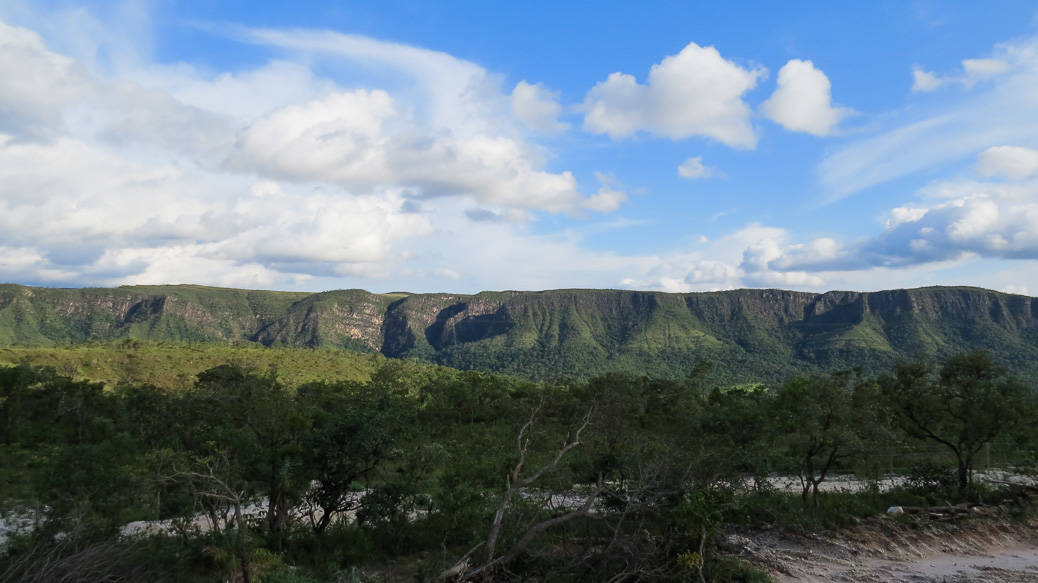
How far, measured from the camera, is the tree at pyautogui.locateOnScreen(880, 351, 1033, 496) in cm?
1939

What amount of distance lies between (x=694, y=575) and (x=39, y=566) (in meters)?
14.1

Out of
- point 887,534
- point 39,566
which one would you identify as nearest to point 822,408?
point 887,534

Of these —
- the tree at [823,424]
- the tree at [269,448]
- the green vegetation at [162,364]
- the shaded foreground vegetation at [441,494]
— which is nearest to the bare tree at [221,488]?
the shaded foreground vegetation at [441,494]

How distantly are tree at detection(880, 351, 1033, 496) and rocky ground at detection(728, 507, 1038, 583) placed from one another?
9.39ft

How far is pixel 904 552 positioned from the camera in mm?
15734

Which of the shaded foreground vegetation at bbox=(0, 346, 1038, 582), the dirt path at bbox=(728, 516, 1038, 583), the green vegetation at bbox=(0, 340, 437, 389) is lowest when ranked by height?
the green vegetation at bbox=(0, 340, 437, 389)

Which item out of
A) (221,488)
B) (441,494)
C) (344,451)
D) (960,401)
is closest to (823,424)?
(960,401)

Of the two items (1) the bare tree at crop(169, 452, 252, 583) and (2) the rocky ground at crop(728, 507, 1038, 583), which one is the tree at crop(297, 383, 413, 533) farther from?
(2) the rocky ground at crop(728, 507, 1038, 583)

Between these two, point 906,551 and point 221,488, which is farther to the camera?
point 906,551

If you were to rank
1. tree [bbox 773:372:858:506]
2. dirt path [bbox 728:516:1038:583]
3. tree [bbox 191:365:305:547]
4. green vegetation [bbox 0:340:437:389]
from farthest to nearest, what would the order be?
green vegetation [bbox 0:340:437:389] < tree [bbox 773:372:858:506] < tree [bbox 191:365:305:547] < dirt path [bbox 728:516:1038:583]

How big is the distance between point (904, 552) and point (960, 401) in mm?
7778

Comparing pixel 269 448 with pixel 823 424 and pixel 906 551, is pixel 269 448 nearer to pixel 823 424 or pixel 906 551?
pixel 823 424

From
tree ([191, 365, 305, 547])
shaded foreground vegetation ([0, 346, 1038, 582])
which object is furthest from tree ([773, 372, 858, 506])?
tree ([191, 365, 305, 547])

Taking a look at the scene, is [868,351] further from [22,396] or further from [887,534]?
[22,396]
